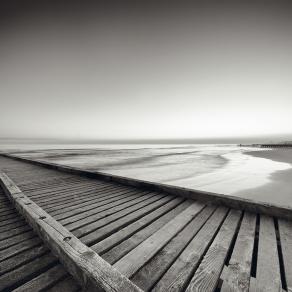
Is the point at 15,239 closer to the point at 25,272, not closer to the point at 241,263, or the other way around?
the point at 25,272

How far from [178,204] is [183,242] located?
5.50 ft

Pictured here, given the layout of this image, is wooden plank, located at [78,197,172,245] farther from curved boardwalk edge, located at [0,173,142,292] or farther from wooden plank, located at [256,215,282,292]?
wooden plank, located at [256,215,282,292]

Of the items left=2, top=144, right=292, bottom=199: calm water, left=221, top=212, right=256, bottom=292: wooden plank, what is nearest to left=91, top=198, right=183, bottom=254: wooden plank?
left=221, top=212, right=256, bottom=292: wooden plank

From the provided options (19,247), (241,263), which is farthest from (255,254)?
(19,247)

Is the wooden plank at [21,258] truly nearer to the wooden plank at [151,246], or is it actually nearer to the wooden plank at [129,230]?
the wooden plank at [129,230]

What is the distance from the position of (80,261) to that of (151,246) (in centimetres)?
102

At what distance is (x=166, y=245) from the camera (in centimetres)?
259

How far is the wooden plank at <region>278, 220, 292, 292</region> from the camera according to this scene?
6.61ft

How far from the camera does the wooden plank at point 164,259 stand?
75.7 inches

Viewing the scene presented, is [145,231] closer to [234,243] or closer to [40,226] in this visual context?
[234,243]

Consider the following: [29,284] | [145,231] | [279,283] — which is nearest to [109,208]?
[145,231]

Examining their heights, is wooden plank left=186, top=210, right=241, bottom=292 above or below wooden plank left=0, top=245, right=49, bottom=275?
below

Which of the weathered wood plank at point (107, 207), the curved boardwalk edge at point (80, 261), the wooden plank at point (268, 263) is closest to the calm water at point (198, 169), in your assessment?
the weathered wood plank at point (107, 207)

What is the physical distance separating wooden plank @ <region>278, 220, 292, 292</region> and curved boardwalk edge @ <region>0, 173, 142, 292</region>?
176cm
